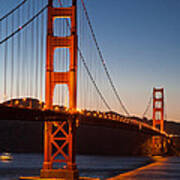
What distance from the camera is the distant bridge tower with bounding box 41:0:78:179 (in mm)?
28500

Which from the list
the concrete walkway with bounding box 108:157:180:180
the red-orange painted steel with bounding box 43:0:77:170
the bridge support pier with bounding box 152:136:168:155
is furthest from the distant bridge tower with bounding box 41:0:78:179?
the bridge support pier with bounding box 152:136:168:155

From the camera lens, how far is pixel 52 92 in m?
→ 28.9

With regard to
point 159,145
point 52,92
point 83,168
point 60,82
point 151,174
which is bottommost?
point 83,168

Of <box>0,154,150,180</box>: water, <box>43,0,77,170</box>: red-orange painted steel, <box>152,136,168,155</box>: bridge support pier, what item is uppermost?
<box>43,0,77,170</box>: red-orange painted steel

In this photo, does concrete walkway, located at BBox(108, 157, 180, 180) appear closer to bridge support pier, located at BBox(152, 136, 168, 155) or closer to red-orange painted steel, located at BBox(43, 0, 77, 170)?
red-orange painted steel, located at BBox(43, 0, 77, 170)

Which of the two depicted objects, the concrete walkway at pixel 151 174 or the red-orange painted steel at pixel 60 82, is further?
the concrete walkway at pixel 151 174

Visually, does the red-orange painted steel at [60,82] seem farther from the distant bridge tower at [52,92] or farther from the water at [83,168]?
the water at [83,168]

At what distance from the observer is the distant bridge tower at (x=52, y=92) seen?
2850 centimetres

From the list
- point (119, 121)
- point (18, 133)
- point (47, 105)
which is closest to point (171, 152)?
point (119, 121)

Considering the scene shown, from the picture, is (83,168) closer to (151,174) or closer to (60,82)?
(151,174)

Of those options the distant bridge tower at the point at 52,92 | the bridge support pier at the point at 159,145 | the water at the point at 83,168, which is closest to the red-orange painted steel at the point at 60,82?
the distant bridge tower at the point at 52,92

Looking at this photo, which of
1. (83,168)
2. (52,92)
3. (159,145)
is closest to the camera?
(52,92)

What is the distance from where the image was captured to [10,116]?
939 inches

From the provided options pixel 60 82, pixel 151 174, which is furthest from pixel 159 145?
pixel 60 82
